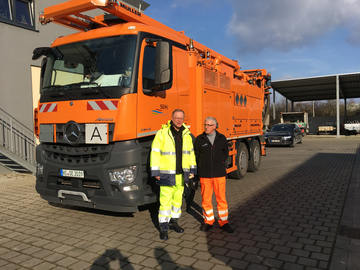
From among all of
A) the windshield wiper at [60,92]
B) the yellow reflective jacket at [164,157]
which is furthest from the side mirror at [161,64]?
the windshield wiper at [60,92]

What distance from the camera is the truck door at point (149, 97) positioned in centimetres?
454

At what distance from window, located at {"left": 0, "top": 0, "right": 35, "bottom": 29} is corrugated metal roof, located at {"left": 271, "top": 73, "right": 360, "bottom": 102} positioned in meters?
24.8

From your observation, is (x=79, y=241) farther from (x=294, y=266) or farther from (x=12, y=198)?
(x=12, y=198)

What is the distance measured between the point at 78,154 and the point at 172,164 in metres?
1.44

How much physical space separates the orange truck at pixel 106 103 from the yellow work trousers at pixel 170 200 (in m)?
0.33

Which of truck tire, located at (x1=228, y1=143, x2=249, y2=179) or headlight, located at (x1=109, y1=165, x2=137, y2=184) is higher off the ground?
headlight, located at (x1=109, y1=165, x2=137, y2=184)

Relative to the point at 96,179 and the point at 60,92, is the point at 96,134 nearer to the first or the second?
the point at 96,179

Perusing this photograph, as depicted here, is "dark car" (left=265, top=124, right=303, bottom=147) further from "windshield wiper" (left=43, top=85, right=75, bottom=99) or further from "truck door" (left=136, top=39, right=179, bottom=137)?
"windshield wiper" (left=43, top=85, right=75, bottom=99)

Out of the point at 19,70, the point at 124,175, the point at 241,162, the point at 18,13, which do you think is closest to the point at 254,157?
the point at 241,162

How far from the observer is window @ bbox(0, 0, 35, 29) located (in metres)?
9.41

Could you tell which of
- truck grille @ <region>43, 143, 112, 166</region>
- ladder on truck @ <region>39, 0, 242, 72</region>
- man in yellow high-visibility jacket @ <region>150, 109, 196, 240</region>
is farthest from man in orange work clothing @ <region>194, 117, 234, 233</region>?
ladder on truck @ <region>39, 0, 242, 72</region>

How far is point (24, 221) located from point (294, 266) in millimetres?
4241

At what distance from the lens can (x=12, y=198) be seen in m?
6.65

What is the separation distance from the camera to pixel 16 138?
957 cm
